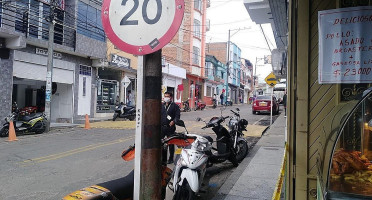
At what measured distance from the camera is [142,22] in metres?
2.47

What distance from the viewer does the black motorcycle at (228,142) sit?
20.4ft

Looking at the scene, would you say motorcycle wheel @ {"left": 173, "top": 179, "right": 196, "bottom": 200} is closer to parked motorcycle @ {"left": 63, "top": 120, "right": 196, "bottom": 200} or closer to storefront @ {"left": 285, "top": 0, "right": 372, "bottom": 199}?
parked motorcycle @ {"left": 63, "top": 120, "right": 196, "bottom": 200}

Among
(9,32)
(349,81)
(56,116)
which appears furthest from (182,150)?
(56,116)

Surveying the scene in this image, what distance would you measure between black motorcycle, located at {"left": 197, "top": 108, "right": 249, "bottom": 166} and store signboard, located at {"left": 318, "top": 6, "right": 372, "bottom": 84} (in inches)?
104

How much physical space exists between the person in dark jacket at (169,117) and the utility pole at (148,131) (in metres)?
4.13

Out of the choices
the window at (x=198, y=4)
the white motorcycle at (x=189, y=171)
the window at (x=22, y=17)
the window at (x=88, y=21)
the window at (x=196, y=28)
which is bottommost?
the white motorcycle at (x=189, y=171)

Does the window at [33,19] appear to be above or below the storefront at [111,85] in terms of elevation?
above

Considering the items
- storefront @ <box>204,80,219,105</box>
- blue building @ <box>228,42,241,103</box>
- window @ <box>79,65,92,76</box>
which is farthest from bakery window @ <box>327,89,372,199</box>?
blue building @ <box>228,42,241,103</box>

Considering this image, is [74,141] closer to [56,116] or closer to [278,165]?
[278,165]

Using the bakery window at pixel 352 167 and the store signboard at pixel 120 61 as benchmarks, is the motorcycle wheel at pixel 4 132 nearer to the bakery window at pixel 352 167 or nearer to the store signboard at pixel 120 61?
the store signboard at pixel 120 61

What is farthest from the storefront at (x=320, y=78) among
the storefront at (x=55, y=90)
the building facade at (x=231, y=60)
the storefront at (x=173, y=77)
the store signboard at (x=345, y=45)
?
the building facade at (x=231, y=60)

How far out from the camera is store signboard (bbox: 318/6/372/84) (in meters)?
3.00

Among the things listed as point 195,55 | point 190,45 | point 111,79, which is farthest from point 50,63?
point 195,55

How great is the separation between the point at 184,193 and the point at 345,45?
272cm
